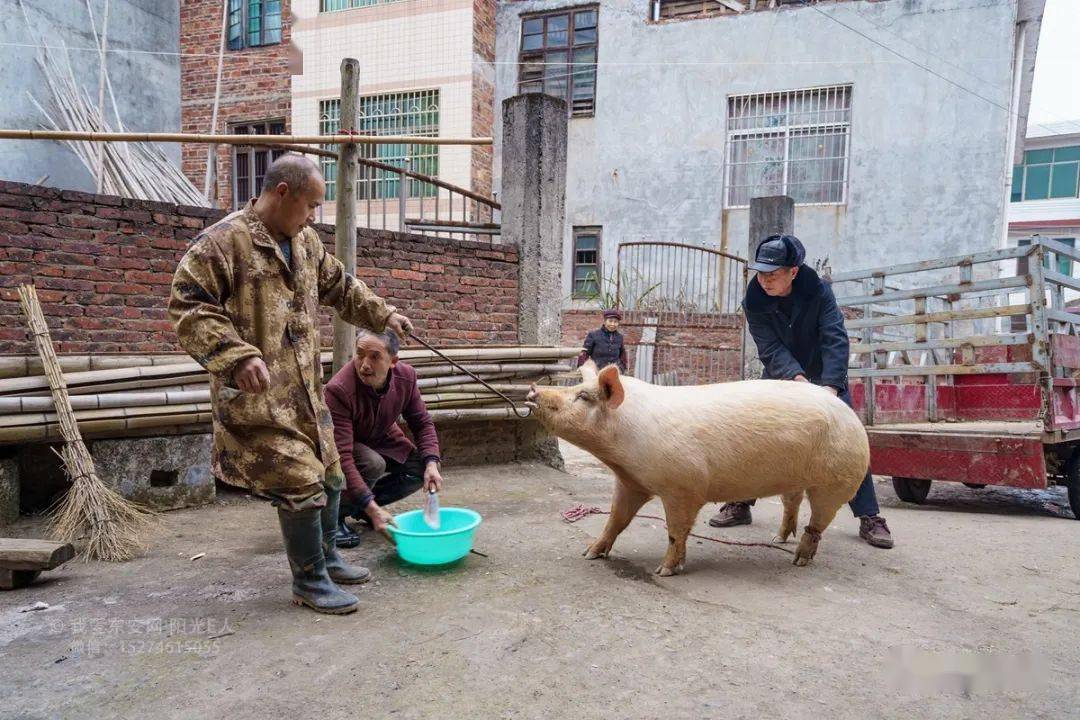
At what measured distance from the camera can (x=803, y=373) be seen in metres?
4.31

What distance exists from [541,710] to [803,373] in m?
2.85

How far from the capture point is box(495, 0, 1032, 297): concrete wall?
11.3 m

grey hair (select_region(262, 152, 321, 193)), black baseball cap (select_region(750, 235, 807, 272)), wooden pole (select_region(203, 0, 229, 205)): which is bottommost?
black baseball cap (select_region(750, 235, 807, 272))

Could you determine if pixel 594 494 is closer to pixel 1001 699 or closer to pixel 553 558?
pixel 553 558

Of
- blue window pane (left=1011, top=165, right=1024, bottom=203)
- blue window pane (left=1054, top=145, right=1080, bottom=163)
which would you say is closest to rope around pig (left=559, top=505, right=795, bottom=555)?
blue window pane (left=1011, top=165, right=1024, bottom=203)

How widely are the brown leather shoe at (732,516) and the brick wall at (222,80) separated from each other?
1206 cm

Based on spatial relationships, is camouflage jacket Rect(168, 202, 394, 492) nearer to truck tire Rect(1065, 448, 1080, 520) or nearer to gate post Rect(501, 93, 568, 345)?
gate post Rect(501, 93, 568, 345)

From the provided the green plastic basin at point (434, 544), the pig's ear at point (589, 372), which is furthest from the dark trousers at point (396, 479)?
the pig's ear at point (589, 372)

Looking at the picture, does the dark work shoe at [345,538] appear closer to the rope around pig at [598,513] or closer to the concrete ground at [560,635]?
the concrete ground at [560,635]

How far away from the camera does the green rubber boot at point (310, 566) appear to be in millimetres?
2924

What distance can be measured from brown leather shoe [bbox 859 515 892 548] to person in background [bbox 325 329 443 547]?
2.61 metres

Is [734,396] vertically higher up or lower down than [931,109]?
lower down

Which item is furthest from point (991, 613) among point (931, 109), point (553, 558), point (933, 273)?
point (931, 109)

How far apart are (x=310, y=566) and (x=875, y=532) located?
10.7 ft
